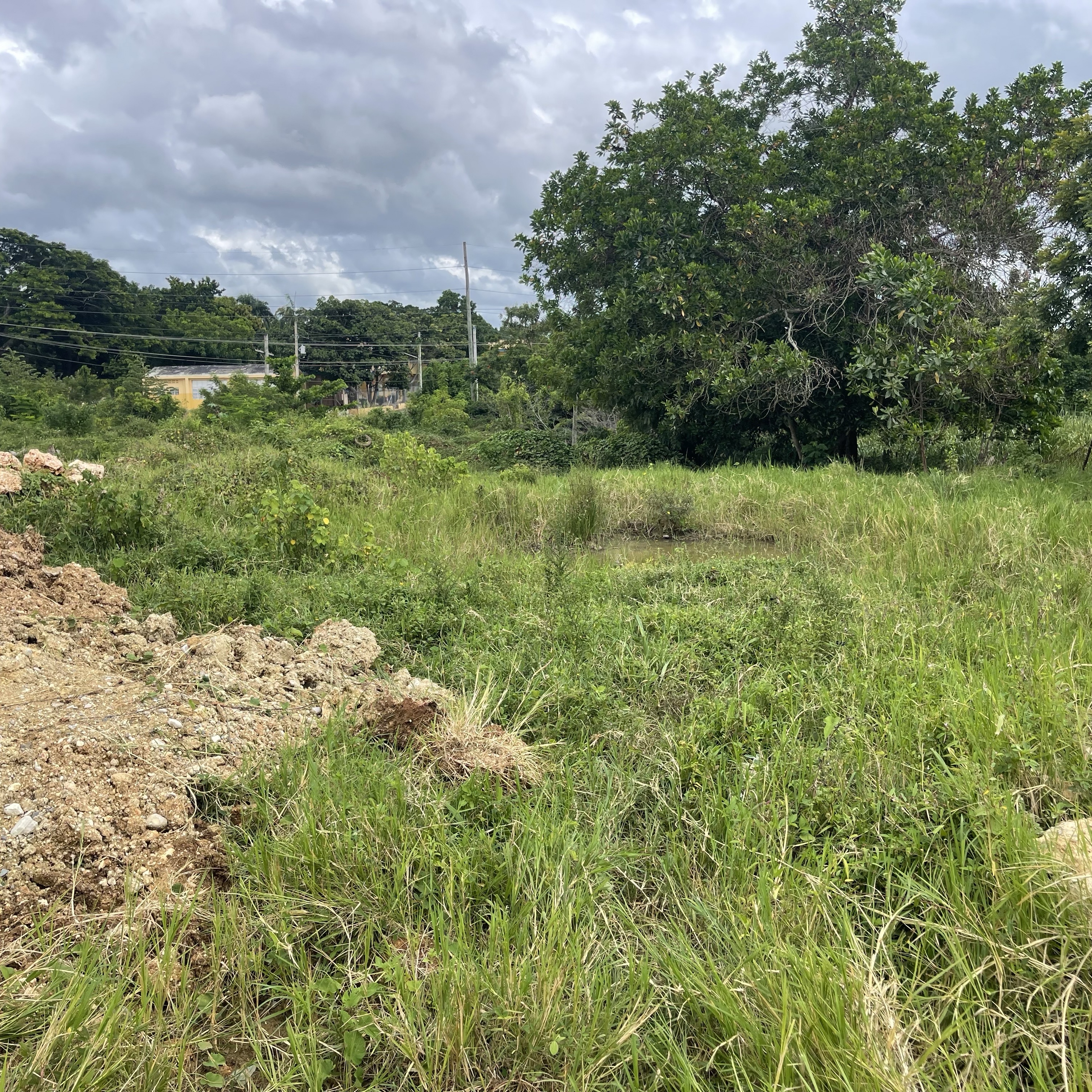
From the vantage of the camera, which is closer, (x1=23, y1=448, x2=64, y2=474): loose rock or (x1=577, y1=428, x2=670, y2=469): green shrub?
(x1=23, y1=448, x2=64, y2=474): loose rock

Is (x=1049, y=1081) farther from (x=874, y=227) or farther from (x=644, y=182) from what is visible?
(x=644, y=182)

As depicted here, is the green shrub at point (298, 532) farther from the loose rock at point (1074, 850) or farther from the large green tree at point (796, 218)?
the large green tree at point (796, 218)

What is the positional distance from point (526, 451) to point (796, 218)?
844 cm

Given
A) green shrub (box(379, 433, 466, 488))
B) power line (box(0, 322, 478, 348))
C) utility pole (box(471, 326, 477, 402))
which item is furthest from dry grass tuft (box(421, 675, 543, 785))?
power line (box(0, 322, 478, 348))

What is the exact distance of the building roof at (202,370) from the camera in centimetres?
4388

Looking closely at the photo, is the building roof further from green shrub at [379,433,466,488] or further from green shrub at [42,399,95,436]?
green shrub at [379,433,466,488]

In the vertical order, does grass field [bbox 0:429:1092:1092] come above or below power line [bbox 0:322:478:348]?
below

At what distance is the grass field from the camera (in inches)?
64.2

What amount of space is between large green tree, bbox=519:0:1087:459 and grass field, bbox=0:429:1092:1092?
835 cm

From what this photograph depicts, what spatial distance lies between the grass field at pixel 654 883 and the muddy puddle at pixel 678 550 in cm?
202

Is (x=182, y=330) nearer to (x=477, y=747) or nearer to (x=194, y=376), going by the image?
(x=194, y=376)

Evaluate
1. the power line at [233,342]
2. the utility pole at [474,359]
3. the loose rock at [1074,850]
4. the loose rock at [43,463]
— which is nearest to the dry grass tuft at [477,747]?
the loose rock at [1074,850]

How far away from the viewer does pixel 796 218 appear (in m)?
11.2

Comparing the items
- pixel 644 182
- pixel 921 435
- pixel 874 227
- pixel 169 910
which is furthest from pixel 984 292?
pixel 169 910
